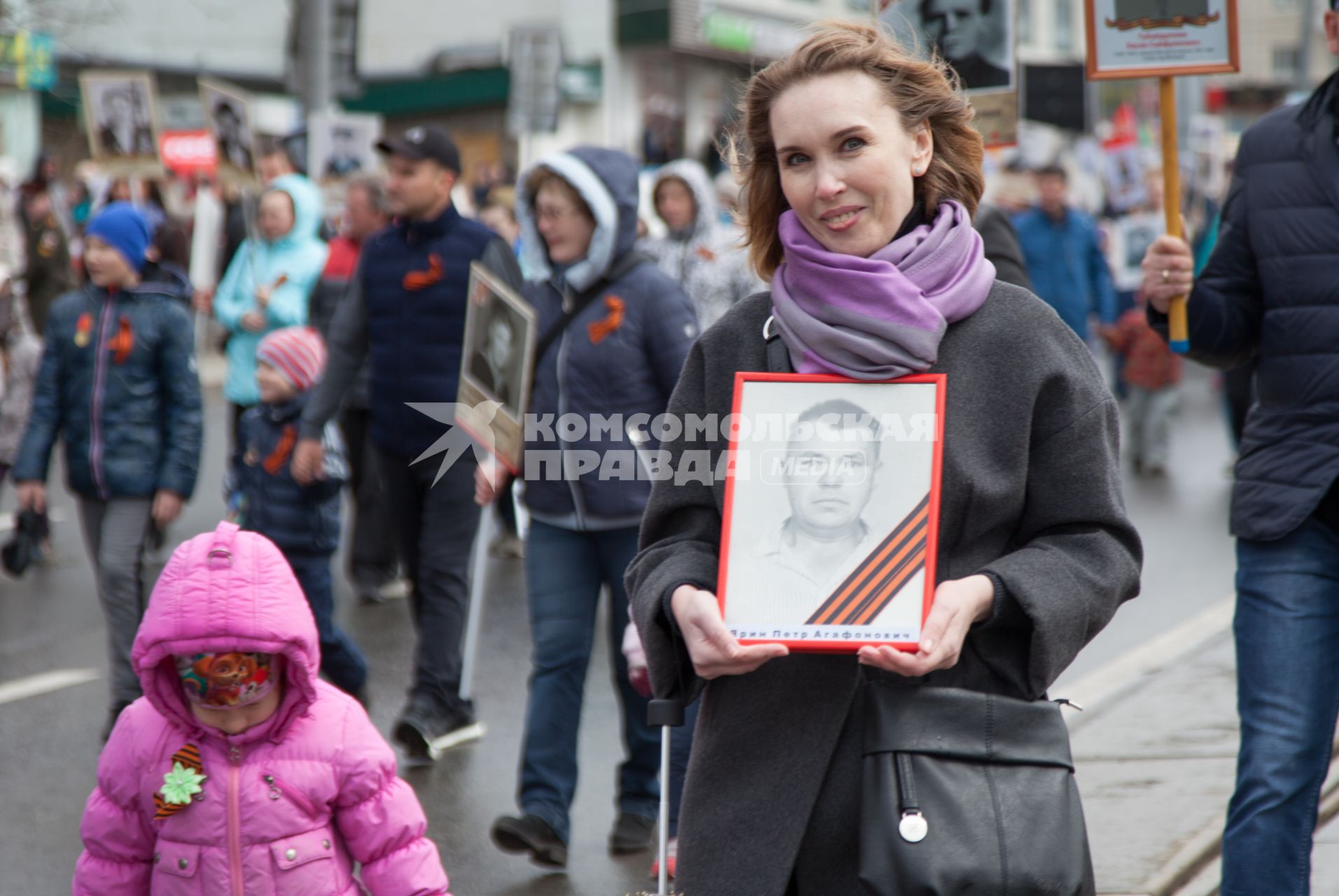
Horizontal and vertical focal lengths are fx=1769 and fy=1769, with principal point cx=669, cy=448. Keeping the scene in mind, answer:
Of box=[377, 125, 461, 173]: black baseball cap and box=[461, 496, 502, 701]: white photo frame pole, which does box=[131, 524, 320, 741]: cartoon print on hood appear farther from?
box=[377, 125, 461, 173]: black baseball cap

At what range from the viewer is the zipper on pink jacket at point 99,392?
260 inches

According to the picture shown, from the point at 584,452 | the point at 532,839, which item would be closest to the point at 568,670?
the point at 532,839

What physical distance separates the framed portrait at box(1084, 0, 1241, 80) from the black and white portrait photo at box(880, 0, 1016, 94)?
1.29 meters

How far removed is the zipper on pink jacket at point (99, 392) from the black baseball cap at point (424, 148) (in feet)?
4.06

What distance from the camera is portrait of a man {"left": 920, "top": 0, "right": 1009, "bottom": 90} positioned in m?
5.53

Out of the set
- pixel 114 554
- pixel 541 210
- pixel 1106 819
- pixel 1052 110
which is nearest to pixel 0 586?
pixel 114 554

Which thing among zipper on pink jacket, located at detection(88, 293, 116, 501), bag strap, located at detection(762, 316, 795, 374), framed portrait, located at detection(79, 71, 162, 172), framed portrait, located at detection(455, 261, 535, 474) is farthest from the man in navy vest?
framed portrait, located at detection(79, 71, 162, 172)

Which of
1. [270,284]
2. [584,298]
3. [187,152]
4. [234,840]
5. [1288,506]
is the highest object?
[187,152]

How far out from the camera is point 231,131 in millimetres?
14039

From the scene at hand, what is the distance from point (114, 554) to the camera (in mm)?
6578

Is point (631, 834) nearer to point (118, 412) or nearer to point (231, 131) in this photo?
point (118, 412)

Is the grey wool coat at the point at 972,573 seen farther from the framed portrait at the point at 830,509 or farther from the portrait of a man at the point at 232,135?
the portrait of a man at the point at 232,135

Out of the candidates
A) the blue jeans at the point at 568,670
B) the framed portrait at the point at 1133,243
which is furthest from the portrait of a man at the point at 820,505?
the framed portrait at the point at 1133,243

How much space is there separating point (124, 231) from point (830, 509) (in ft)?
16.5
